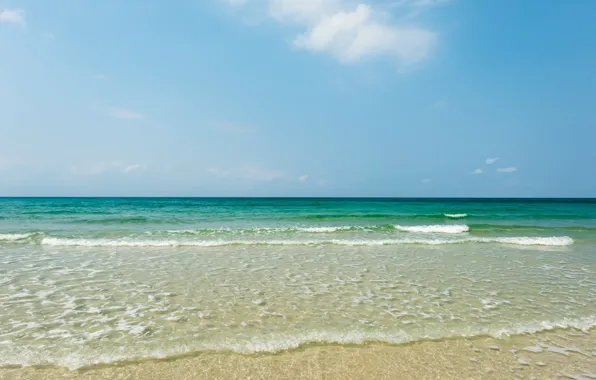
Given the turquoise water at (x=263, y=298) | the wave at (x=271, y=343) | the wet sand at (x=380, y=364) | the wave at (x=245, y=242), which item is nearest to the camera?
the wet sand at (x=380, y=364)

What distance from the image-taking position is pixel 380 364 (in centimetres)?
402

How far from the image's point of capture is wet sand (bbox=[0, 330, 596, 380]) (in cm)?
373

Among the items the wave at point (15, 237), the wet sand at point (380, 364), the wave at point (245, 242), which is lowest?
the wet sand at point (380, 364)

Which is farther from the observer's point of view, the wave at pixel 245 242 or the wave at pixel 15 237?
the wave at pixel 15 237

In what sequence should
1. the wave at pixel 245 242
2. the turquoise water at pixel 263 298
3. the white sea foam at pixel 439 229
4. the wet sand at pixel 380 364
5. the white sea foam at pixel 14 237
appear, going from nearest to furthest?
the wet sand at pixel 380 364, the turquoise water at pixel 263 298, the wave at pixel 245 242, the white sea foam at pixel 14 237, the white sea foam at pixel 439 229

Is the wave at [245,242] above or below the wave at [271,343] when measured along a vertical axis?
above

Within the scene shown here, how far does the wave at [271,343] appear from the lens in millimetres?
4016

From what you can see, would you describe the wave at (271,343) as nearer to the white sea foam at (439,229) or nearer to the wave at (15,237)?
the wave at (15,237)

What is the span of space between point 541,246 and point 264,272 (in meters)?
13.3

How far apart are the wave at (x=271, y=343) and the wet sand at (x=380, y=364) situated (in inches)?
5.0

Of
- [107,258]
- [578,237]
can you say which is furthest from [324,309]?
[578,237]

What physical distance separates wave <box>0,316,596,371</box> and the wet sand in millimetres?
126

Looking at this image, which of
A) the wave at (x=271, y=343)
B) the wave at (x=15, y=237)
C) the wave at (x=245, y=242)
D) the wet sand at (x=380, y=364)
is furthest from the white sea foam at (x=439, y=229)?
the wave at (x=15, y=237)

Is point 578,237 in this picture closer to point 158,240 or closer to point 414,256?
point 414,256
